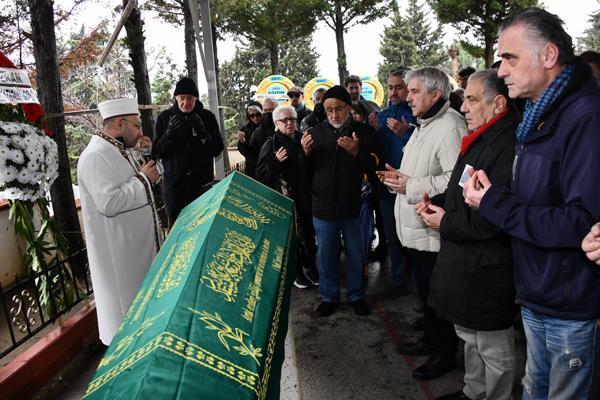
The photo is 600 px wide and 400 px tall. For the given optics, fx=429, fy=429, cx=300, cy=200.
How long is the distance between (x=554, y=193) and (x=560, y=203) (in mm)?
46

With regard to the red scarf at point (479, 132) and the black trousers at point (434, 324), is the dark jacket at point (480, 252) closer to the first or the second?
the red scarf at point (479, 132)

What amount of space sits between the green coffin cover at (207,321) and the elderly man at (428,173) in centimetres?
91

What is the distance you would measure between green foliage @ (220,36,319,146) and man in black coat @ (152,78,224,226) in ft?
121

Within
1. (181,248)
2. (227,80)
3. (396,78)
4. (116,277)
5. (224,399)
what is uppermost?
(227,80)

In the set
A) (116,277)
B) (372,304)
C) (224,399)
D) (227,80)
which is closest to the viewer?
(224,399)

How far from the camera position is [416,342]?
323 cm

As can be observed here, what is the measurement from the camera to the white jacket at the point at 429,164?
104 inches

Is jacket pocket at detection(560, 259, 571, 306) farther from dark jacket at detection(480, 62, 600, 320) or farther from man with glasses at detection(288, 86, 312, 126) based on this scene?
man with glasses at detection(288, 86, 312, 126)

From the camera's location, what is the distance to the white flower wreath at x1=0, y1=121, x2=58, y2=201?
2846 millimetres

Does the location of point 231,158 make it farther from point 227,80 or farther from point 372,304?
point 227,80

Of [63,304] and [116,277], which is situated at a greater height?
[116,277]

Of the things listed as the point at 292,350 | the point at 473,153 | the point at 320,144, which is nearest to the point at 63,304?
the point at 292,350

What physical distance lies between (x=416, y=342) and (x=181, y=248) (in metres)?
2.02

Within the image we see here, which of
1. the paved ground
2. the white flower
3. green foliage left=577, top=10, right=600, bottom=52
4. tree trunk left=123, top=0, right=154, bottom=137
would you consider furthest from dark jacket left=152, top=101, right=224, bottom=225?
green foliage left=577, top=10, right=600, bottom=52
